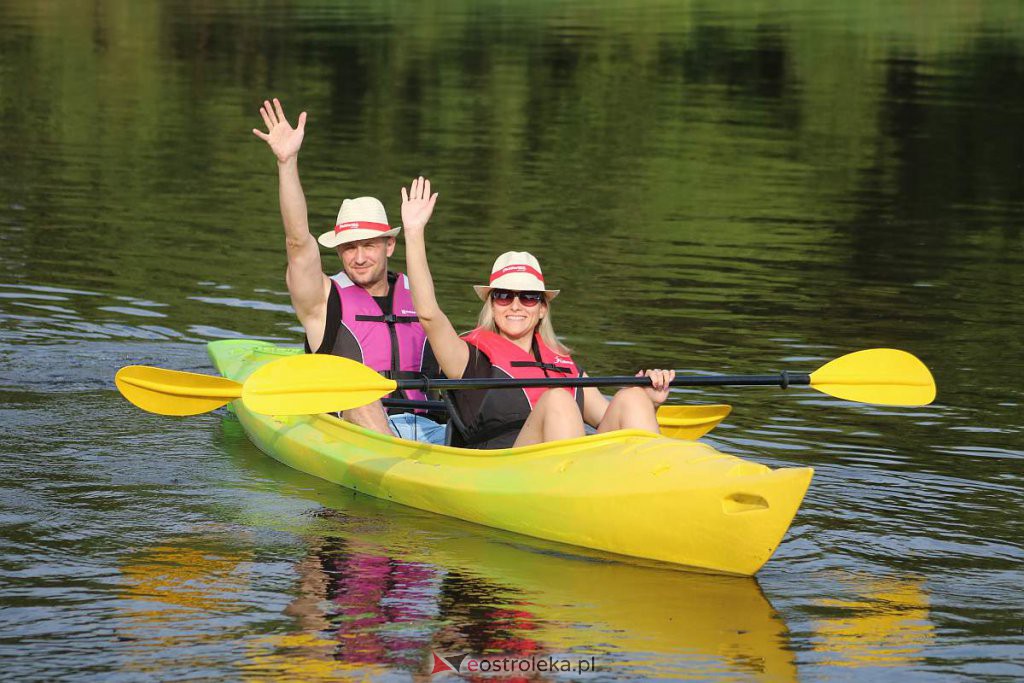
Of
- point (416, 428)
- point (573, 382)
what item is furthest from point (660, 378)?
point (416, 428)

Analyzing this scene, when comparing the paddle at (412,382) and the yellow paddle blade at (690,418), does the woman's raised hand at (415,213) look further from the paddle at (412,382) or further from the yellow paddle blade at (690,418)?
the yellow paddle blade at (690,418)

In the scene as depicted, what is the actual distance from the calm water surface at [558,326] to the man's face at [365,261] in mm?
1074

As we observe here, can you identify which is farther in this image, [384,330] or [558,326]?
[558,326]

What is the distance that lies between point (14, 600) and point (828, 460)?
4223mm

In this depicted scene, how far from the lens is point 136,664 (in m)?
5.36

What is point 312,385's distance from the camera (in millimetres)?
7371

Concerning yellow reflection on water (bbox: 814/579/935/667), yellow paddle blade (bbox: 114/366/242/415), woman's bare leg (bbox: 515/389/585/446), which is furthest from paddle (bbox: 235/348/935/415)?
yellow reflection on water (bbox: 814/579/935/667)

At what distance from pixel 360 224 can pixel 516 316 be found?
4.13 feet

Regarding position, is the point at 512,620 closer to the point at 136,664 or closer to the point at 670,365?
the point at 136,664

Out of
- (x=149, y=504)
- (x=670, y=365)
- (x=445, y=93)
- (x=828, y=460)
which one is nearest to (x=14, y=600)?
(x=149, y=504)

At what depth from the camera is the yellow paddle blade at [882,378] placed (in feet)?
24.6

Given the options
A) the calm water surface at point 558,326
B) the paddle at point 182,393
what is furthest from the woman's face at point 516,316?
the calm water surface at point 558,326

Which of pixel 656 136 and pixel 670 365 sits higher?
pixel 656 136

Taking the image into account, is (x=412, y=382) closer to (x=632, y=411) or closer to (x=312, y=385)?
(x=312, y=385)
